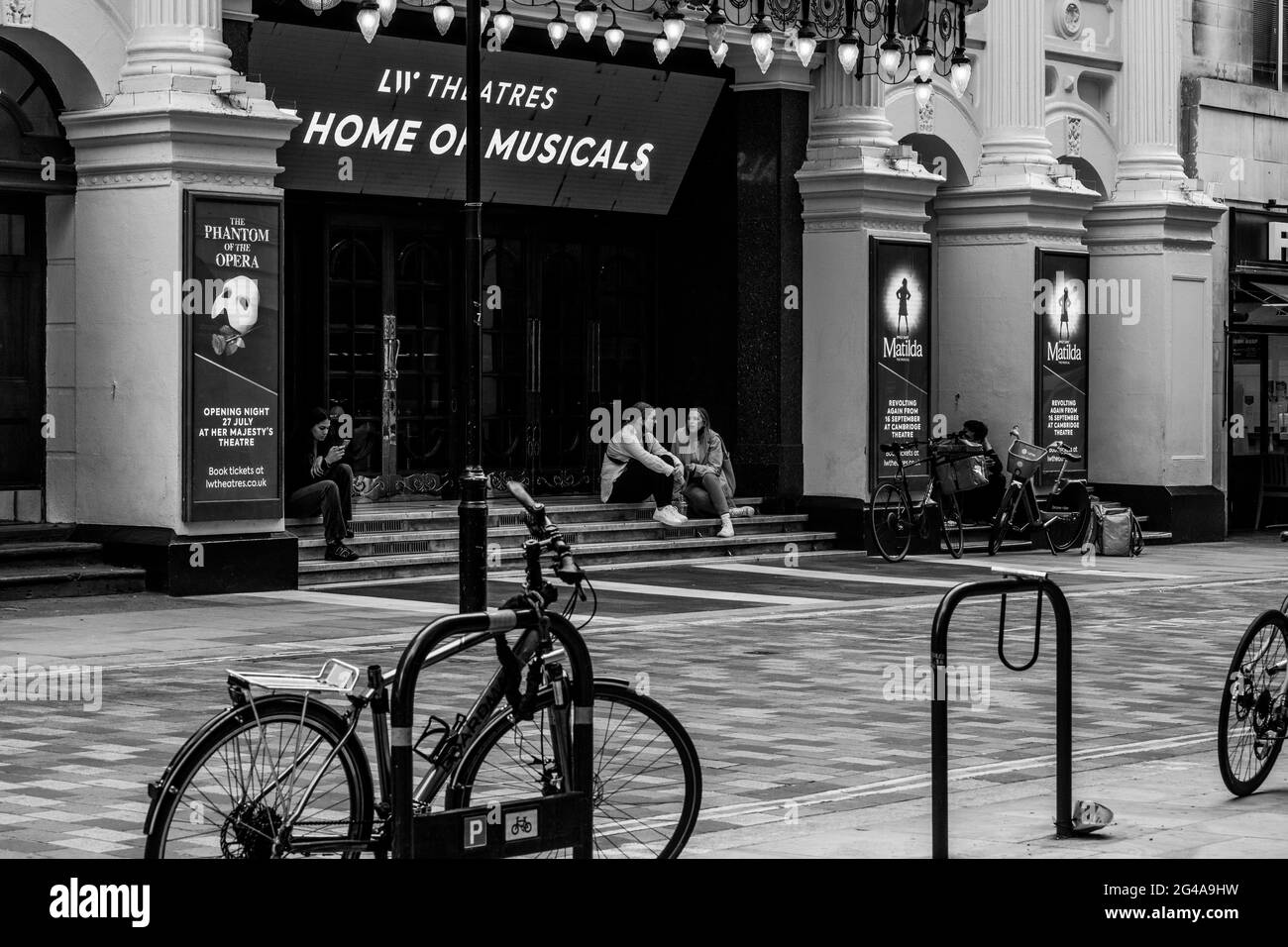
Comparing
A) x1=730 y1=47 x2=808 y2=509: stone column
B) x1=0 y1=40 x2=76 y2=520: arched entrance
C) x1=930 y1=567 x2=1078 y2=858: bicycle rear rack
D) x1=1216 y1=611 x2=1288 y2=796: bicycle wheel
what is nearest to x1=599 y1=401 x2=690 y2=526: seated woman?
x1=730 y1=47 x2=808 y2=509: stone column

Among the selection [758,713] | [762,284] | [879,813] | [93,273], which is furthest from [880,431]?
[879,813]

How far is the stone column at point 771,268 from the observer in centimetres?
2239

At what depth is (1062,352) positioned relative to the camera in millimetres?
24469

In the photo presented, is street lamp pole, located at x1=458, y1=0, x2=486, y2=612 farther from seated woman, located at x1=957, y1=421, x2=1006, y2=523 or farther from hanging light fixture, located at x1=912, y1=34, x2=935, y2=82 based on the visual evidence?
seated woman, located at x1=957, y1=421, x2=1006, y2=523

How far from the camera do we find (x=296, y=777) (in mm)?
6316

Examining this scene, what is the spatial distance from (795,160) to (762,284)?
1.38 m

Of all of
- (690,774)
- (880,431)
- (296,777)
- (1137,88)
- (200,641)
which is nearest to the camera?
(296,777)

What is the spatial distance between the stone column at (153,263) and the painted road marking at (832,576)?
4853 mm

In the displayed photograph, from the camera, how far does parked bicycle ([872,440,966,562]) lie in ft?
70.8

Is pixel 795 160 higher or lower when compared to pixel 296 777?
higher

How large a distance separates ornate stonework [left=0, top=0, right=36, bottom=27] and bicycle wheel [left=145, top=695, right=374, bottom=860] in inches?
466

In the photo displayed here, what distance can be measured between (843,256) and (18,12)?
9.09 m

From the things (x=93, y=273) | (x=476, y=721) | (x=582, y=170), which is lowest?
(x=476, y=721)
